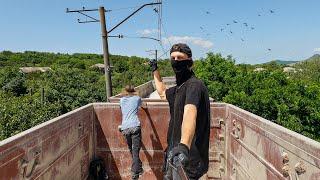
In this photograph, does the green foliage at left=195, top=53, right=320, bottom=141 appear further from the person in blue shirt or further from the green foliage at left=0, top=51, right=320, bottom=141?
the person in blue shirt

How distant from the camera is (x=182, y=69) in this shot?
3662 millimetres

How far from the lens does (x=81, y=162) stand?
728cm

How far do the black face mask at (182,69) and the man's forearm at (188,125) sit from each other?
462 millimetres

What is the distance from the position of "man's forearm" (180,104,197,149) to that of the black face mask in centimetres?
46

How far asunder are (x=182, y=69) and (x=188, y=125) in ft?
2.25

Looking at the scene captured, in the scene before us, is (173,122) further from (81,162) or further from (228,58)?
(228,58)

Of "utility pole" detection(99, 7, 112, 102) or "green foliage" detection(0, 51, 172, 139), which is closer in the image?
"utility pole" detection(99, 7, 112, 102)

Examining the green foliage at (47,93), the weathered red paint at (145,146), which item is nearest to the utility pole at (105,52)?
the green foliage at (47,93)

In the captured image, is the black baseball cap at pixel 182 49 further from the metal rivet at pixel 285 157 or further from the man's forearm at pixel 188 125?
the metal rivet at pixel 285 157

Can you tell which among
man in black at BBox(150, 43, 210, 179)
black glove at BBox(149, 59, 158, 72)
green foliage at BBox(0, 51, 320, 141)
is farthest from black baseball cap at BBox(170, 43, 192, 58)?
green foliage at BBox(0, 51, 320, 141)

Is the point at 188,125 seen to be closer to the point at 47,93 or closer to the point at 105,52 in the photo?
the point at 105,52

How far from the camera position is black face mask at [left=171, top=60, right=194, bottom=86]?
3630 millimetres

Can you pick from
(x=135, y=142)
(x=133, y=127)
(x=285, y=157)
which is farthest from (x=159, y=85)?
(x=135, y=142)

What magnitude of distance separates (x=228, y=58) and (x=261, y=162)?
31730 mm
